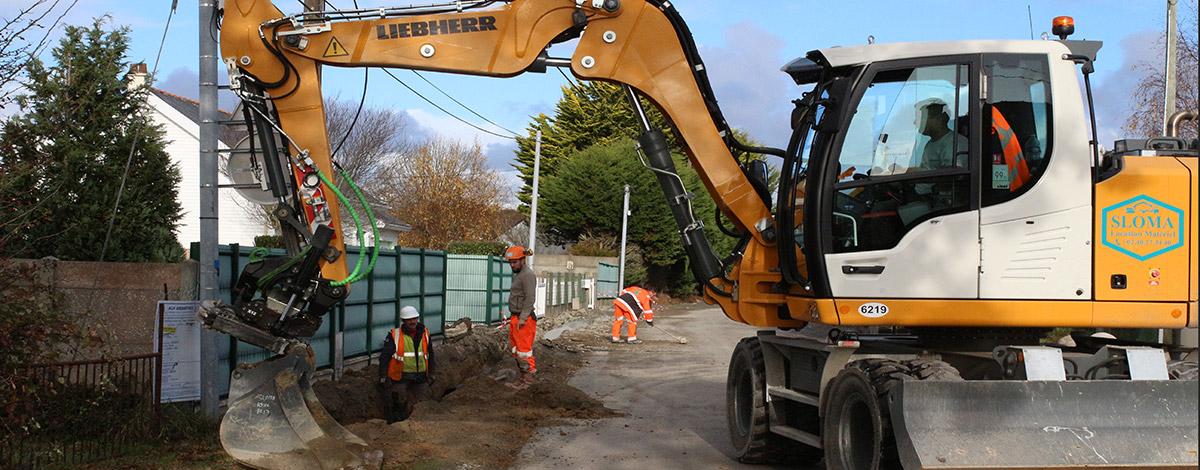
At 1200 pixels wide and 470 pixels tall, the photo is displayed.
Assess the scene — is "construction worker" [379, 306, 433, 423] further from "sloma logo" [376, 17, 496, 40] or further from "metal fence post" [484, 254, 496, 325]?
"metal fence post" [484, 254, 496, 325]

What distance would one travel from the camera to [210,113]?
973 cm

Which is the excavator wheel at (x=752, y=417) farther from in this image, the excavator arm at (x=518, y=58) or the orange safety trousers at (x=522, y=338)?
the orange safety trousers at (x=522, y=338)

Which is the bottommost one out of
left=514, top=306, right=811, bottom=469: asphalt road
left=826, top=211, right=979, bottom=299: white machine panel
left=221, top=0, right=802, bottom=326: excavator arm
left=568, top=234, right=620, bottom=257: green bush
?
left=514, top=306, right=811, bottom=469: asphalt road

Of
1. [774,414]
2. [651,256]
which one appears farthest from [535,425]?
[651,256]

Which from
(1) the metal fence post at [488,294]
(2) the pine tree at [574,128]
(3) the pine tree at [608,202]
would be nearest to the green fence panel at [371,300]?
(1) the metal fence post at [488,294]

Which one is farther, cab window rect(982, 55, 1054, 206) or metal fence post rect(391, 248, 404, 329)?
metal fence post rect(391, 248, 404, 329)

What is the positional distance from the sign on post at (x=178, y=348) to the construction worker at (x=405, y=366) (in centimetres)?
200

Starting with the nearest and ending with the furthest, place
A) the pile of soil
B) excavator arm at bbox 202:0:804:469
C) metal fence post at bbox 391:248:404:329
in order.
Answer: excavator arm at bbox 202:0:804:469 → the pile of soil → metal fence post at bbox 391:248:404:329

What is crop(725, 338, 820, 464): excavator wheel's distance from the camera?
9703 millimetres

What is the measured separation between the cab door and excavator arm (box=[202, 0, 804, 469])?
1.02 meters

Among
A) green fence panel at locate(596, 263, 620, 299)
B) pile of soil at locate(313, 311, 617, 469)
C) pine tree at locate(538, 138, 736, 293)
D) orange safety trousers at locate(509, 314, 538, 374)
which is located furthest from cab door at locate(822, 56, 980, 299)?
pine tree at locate(538, 138, 736, 293)

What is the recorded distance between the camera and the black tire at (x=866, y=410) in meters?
7.15

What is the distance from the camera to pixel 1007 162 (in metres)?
7.64

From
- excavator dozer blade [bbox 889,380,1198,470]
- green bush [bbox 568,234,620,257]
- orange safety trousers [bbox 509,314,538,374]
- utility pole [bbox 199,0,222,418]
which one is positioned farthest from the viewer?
green bush [bbox 568,234,620,257]
